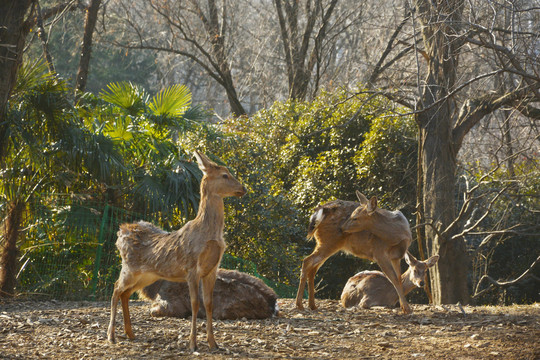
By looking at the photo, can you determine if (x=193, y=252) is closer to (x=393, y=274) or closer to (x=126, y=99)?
(x=393, y=274)

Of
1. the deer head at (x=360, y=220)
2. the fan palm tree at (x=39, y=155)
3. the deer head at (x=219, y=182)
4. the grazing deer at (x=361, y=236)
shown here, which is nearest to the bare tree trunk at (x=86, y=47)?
the fan palm tree at (x=39, y=155)

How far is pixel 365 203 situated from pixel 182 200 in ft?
12.8

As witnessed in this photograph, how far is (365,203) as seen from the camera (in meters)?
9.13

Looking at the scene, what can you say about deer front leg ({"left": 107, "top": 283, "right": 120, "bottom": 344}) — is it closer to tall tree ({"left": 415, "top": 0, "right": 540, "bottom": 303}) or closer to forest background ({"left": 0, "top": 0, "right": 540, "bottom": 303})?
forest background ({"left": 0, "top": 0, "right": 540, "bottom": 303})

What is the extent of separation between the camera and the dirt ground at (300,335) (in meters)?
6.09

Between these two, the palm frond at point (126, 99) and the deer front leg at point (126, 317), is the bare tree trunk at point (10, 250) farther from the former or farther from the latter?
the deer front leg at point (126, 317)

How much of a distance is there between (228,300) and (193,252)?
6.61 feet

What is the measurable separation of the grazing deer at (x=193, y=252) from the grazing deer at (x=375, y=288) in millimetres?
4012

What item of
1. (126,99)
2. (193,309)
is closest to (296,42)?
(126,99)

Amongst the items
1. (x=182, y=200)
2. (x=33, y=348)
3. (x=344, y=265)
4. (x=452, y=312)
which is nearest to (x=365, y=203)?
(x=452, y=312)

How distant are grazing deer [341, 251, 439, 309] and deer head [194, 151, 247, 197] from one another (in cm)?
405

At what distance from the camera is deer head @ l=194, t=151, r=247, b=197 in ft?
21.0

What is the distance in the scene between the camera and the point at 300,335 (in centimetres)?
704

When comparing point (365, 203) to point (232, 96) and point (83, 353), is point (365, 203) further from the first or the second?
point (232, 96)
